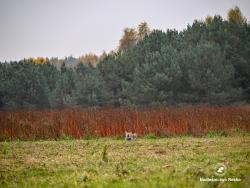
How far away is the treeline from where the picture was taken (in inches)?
997

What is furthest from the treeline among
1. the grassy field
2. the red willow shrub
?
the grassy field

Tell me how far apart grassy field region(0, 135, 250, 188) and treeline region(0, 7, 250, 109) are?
15.6m

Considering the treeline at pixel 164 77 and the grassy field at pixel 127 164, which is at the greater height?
the treeline at pixel 164 77

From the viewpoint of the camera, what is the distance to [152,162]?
720 centimetres

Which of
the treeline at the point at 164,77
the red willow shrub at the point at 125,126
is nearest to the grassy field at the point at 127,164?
the red willow shrub at the point at 125,126

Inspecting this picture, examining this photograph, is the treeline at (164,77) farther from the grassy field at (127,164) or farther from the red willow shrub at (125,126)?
the grassy field at (127,164)

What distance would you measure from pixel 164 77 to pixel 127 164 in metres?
18.9

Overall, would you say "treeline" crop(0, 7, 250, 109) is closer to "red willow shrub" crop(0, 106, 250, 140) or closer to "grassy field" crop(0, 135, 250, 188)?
"red willow shrub" crop(0, 106, 250, 140)

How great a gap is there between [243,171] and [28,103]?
30835mm

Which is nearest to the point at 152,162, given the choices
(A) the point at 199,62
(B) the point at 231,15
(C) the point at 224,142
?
(C) the point at 224,142

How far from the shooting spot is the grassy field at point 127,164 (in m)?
5.68

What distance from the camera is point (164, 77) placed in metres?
25.7

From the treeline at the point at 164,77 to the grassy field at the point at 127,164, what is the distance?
15598mm

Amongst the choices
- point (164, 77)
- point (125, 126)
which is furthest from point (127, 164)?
point (164, 77)
